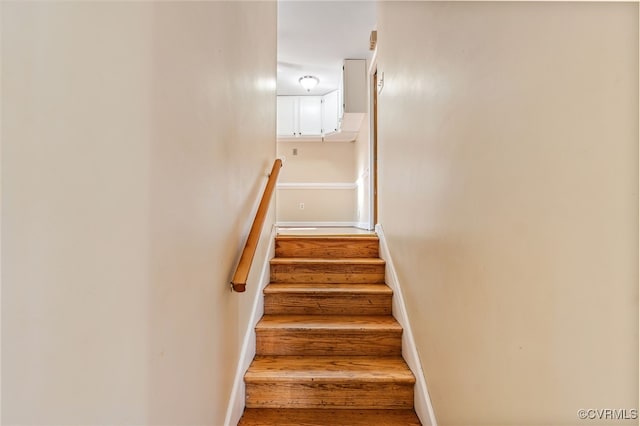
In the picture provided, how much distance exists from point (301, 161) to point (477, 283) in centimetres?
530

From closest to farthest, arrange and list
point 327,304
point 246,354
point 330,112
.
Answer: point 246,354, point 327,304, point 330,112

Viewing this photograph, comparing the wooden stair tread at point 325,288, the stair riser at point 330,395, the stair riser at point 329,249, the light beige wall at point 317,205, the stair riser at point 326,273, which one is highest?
the light beige wall at point 317,205

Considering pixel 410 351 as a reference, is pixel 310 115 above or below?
above

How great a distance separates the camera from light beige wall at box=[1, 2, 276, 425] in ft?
1.53

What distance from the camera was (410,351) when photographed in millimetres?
1709

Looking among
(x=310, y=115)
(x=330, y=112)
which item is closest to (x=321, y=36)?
(x=330, y=112)

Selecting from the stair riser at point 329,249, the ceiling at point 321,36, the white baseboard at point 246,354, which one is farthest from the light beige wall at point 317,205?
the white baseboard at point 246,354

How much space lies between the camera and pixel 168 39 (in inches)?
33.2

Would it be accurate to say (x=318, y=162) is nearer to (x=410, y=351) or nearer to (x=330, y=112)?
(x=330, y=112)

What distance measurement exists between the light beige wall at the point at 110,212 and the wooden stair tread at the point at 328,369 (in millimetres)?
478

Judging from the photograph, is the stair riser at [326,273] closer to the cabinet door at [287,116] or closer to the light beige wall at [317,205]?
the light beige wall at [317,205]

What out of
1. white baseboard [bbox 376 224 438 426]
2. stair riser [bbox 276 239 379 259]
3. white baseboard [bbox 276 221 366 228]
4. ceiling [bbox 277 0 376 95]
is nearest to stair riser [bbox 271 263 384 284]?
white baseboard [bbox 376 224 438 426]

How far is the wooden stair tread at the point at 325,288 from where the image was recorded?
2.15 m

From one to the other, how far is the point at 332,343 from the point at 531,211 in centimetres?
140
